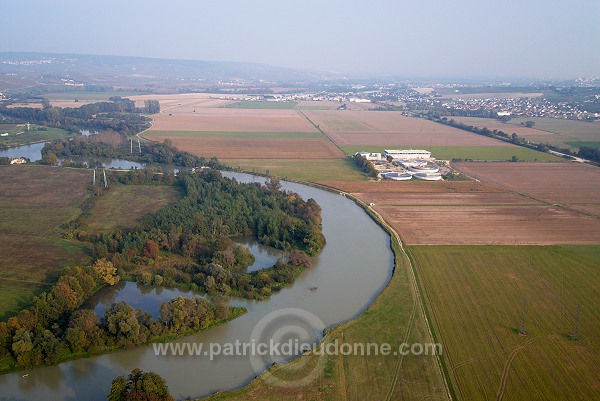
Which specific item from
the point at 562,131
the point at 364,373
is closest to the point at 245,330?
the point at 364,373

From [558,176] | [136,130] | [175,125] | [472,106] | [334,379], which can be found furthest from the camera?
[472,106]

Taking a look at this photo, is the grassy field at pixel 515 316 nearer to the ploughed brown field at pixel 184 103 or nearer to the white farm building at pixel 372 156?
the white farm building at pixel 372 156

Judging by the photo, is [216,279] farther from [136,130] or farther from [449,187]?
[136,130]

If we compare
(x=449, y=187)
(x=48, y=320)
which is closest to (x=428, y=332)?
(x=48, y=320)

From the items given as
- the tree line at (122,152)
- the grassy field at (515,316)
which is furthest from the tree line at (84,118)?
the grassy field at (515,316)

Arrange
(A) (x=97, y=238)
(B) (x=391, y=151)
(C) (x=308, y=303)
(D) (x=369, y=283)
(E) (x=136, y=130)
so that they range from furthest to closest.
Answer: (E) (x=136, y=130) → (B) (x=391, y=151) → (A) (x=97, y=238) → (D) (x=369, y=283) → (C) (x=308, y=303)

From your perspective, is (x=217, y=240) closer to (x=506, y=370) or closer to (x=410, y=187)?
(x=506, y=370)
